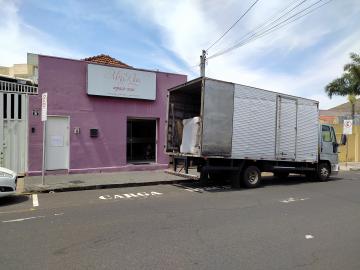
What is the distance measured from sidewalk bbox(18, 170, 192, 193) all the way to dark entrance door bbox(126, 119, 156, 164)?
180 centimetres


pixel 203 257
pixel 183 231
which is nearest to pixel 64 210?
pixel 183 231

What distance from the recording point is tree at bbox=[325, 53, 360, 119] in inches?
1070

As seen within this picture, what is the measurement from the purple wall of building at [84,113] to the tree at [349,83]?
1797cm

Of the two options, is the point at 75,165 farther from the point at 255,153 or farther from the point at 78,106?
the point at 255,153

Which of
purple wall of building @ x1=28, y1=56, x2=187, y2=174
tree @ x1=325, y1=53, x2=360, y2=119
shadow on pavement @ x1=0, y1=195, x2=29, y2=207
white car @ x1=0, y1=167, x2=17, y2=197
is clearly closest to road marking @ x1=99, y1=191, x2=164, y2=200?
shadow on pavement @ x1=0, y1=195, x2=29, y2=207

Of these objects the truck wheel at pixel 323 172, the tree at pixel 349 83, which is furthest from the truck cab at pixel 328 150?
the tree at pixel 349 83

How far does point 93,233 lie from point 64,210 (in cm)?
225

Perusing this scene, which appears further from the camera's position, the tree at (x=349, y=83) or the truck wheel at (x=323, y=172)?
the tree at (x=349, y=83)

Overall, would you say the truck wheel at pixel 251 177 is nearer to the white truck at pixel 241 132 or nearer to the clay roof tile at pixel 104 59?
the white truck at pixel 241 132

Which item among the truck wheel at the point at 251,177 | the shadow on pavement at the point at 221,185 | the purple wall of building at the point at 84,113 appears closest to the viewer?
A: the shadow on pavement at the point at 221,185

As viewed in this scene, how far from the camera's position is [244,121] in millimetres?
11773

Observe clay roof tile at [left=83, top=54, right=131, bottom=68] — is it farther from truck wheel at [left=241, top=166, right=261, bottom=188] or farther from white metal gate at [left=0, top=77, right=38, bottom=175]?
truck wheel at [left=241, top=166, right=261, bottom=188]

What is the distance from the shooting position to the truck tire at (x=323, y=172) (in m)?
14.6

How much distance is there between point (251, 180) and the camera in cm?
1232
